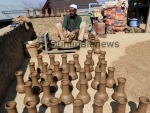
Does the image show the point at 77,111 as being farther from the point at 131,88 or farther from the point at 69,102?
the point at 131,88

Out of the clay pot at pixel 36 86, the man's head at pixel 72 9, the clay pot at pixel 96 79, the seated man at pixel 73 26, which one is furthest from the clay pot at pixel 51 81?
the man's head at pixel 72 9

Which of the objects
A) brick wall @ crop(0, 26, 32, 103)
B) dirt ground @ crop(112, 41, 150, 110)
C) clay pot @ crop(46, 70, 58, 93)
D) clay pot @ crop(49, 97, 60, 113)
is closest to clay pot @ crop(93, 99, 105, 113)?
clay pot @ crop(49, 97, 60, 113)

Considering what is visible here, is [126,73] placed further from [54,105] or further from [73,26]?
[73,26]

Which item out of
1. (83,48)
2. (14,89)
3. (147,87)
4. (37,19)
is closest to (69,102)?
(14,89)

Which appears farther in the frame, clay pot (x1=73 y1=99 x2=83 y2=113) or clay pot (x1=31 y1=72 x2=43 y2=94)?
clay pot (x1=31 y1=72 x2=43 y2=94)

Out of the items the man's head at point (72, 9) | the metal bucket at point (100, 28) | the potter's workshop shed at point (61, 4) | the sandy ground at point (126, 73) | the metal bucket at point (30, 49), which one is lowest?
the sandy ground at point (126, 73)

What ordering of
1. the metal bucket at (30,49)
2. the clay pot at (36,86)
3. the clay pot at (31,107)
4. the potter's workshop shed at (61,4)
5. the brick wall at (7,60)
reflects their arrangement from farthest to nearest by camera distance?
1. the potter's workshop shed at (61,4)
2. the metal bucket at (30,49)
3. the brick wall at (7,60)
4. the clay pot at (36,86)
5. the clay pot at (31,107)

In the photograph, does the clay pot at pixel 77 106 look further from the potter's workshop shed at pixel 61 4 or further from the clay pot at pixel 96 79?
the potter's workshop shed at pixel 61 4

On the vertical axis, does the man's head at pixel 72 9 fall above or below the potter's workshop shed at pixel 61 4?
below

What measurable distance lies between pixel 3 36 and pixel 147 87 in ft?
9.37

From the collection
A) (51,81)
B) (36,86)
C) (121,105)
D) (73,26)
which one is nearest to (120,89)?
(121,105)

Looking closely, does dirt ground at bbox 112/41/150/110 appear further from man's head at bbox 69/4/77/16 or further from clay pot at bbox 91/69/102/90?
man's head at bbox 69/4/77/16

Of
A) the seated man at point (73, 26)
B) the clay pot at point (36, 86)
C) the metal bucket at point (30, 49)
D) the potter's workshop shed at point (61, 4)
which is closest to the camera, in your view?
the clay pot at point (36, 86)

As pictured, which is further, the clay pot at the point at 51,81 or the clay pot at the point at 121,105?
the clay pot at the point at 51,81
